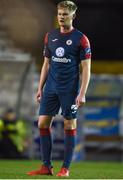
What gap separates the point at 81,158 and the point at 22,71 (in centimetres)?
212

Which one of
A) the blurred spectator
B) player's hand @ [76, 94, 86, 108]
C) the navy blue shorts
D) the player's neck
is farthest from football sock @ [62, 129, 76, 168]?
the blurred spectator

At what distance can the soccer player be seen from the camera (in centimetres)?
932

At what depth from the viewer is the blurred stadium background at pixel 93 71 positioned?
1692 cm

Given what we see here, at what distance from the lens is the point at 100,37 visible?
66.0 feet

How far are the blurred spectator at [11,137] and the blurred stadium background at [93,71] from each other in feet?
0.26

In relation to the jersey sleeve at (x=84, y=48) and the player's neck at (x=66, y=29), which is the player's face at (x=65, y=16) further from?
the jersey sleeve at (x=84, y=48)

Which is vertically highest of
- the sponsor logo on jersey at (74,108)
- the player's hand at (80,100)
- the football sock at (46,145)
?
the player's hand at (80,100)

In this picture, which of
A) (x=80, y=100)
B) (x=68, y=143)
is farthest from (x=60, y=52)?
(x=68, y=143)

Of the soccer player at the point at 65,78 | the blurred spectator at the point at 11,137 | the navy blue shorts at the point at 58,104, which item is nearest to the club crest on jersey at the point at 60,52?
the soccer player at the point at 65,78

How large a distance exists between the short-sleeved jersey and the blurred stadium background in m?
A: 6.80

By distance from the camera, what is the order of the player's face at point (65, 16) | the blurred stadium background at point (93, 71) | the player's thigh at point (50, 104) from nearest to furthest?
the player's face at point (65, 16)
the player's thigh at point (50, 104)
the blurred stadium background at point (93, 71)

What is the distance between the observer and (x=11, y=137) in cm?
1622

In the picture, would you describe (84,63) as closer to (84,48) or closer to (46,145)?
(84,48)

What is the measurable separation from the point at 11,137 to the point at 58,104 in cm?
681
